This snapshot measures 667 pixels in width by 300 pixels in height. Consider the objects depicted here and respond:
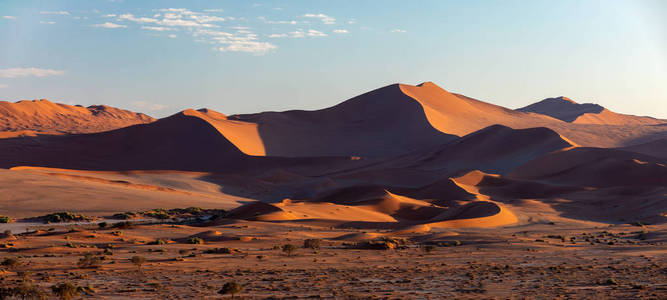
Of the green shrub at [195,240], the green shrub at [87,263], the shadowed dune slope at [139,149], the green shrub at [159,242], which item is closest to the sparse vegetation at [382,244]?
the green shrub at [195,240]

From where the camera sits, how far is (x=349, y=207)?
53.6m

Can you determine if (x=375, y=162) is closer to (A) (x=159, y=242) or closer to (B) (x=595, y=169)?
(B) (x=595, y=169)

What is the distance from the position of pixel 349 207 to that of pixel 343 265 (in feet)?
96.3

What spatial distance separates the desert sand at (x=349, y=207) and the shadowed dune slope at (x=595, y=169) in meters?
0.33

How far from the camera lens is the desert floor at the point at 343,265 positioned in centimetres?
1770

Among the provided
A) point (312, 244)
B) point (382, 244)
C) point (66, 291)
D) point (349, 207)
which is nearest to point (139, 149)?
point (349, 207)

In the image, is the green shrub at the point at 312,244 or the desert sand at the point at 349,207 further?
the green shrub at the point at 312,244

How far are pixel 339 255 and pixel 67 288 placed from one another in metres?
14.0

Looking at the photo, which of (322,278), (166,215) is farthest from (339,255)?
(166,215)

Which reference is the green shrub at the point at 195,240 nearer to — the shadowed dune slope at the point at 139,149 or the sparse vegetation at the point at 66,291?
the sparse vegetation at the point at 66,291

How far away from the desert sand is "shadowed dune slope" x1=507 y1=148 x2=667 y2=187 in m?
0.33

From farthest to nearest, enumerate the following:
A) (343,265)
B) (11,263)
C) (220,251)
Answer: (220,251) → (343,265) → (11,263)

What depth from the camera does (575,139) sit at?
408 ft

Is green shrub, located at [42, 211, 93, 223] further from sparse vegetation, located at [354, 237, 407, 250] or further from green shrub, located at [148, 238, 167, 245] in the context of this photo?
sparse vegetation, located at [354, 237, 407, 250]
